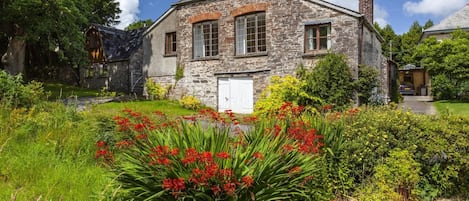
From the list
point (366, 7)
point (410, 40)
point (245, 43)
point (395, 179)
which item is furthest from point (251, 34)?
point (410, 40)

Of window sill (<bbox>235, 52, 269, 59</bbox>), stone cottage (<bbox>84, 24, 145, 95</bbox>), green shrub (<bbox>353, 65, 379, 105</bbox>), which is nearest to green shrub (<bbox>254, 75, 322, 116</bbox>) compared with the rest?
green shrub (<bbox>353, 65, 379, 105</bbox>)

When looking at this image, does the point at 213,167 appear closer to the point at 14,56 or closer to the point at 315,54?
the point at 315,54

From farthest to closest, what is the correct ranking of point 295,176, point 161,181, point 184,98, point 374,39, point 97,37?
point 97,37 < point 184,98 < point 374,39 < point 295,176 < point 161,181

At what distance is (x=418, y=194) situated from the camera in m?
5.22

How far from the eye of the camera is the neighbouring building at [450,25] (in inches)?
1441

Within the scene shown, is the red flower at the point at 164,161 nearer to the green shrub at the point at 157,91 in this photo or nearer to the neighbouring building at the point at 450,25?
the green shrub at the point at 157,91

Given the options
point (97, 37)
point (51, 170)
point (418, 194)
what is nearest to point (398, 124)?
point (418, 194)

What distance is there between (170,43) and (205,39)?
9.77 feet

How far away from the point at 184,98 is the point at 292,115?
582 inches

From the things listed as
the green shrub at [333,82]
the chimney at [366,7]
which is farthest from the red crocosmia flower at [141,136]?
the chimney at [366,7]

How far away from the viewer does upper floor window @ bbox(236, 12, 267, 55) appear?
1877 centimetres

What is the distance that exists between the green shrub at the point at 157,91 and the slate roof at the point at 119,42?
5.62 m

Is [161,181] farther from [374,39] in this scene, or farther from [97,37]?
[97,37]

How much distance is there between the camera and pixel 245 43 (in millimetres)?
19406
